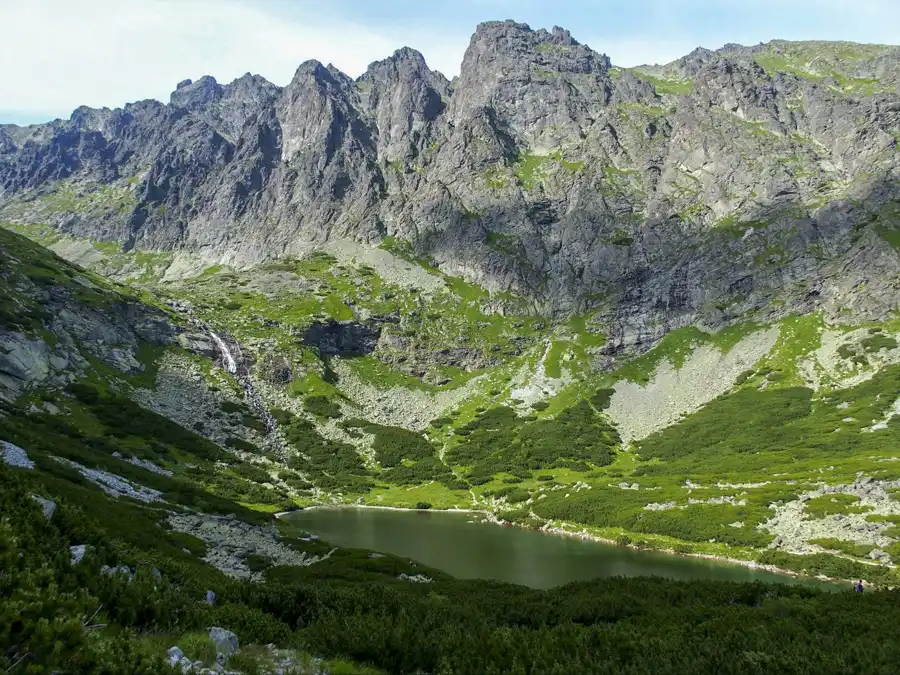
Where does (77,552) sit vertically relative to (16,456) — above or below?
above

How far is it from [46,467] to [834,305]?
178m

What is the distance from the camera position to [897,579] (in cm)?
4969

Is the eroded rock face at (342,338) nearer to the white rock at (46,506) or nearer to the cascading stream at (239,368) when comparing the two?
the cascading stream at (239,368)

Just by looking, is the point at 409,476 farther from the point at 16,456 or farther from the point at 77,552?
the point at 77,552

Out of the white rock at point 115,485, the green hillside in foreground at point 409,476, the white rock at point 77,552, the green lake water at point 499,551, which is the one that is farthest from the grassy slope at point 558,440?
the white rock at point 77,552

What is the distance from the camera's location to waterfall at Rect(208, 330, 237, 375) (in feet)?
486

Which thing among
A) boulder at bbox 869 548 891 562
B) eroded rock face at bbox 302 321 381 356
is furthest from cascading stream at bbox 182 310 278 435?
boulder at bbox 869 548 891 562

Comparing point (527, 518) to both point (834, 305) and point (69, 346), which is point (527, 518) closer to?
point (69, 346)

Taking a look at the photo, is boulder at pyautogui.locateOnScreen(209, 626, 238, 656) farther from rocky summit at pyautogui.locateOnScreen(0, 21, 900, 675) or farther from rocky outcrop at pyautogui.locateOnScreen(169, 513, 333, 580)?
rocky outcrop at pyautogui.locateOnScreen(169, 513, 333, 580)

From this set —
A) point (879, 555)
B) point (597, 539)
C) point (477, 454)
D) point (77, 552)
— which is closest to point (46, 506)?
point (77, 552)

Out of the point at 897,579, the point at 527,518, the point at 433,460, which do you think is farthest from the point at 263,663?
the point at 433,460

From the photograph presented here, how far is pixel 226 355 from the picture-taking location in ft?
501

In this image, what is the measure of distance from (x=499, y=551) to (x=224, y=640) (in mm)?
59544

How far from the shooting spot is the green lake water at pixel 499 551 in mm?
55781
